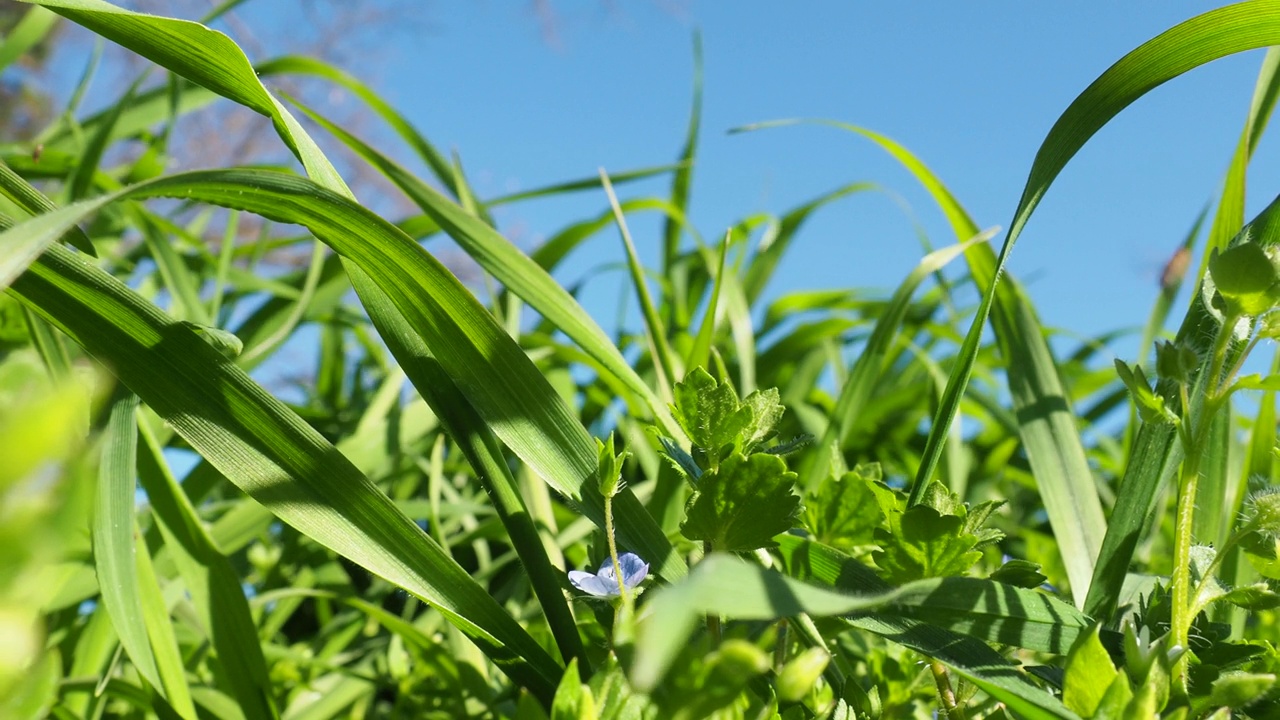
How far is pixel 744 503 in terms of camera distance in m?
0.28

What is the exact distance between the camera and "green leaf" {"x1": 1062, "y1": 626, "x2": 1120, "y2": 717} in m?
0.24

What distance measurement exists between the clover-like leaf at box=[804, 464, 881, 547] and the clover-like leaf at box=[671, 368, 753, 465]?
8 centimetres

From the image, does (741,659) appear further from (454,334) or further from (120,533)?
(120,533)

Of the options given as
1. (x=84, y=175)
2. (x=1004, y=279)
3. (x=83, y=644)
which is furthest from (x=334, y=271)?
(x=1004, y=279)

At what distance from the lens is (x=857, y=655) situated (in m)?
0.49

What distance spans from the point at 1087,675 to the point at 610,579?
14 cm

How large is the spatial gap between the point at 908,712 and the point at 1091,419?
3.52 feet

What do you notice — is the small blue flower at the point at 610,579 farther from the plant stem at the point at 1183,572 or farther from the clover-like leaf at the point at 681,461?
the plant stem at the point at 1183,572

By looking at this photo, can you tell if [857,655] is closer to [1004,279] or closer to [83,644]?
[1004,279]

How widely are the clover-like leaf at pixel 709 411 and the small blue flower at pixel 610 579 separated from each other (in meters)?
0.05

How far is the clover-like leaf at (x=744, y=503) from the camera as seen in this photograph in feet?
0.91

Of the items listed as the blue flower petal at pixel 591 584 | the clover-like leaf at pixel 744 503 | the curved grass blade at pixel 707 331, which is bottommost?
the blue flower petal at pixel 591 584

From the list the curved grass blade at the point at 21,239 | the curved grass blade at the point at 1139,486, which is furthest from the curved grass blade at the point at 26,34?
the curved grass blade at the point at 1139,486

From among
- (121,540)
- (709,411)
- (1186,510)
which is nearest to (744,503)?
(709,411)
